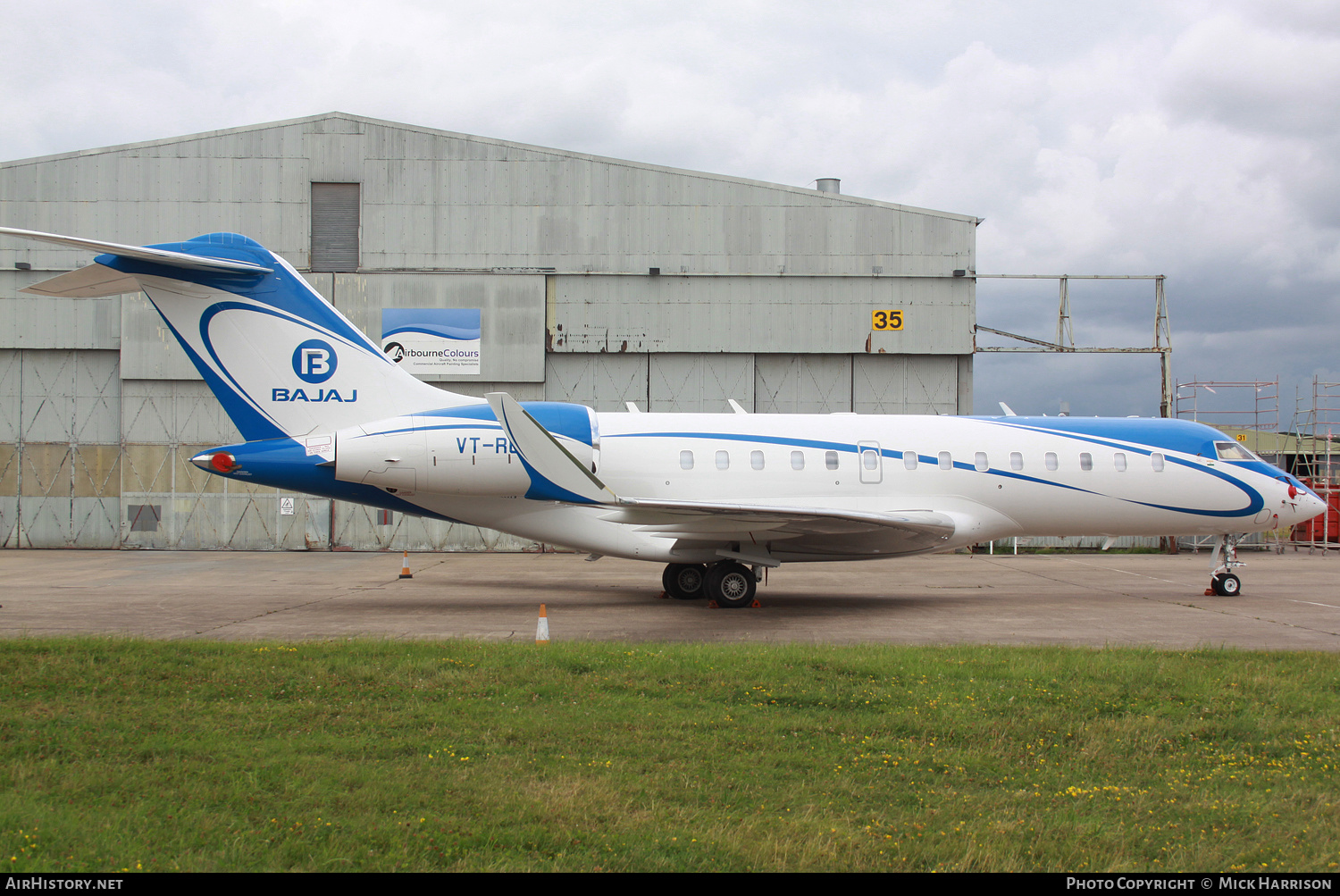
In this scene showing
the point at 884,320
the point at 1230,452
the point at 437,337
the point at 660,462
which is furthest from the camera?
the point at 884,320

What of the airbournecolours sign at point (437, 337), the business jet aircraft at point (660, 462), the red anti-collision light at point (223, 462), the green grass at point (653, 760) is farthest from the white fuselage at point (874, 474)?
the airbournecolours sign at point (437, 337)

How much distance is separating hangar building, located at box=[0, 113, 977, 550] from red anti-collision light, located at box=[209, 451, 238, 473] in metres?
13.7

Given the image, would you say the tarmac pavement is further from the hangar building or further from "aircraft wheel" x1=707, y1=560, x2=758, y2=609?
the hangar building

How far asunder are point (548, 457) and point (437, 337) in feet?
52.7

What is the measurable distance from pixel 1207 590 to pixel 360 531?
21840mm

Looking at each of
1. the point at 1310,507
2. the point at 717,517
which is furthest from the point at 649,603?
the point at 1310,507

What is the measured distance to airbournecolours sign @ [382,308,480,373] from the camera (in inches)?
1077

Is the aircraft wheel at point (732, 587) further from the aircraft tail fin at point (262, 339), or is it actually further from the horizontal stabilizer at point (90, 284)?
the horizontal stabilizer at point (90, 284)

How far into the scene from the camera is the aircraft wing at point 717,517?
1252cm

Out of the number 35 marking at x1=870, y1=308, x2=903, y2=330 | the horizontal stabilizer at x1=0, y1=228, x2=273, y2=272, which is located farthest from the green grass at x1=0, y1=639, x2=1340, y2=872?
the number 35 marking at x1=870, y1=308, x2=903, y2=330

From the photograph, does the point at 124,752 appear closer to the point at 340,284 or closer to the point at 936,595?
the point at 936,595

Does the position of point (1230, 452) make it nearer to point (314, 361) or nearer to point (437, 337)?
point (314, 361)

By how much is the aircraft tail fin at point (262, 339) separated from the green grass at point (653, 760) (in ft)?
18.2

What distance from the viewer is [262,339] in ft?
46.3
